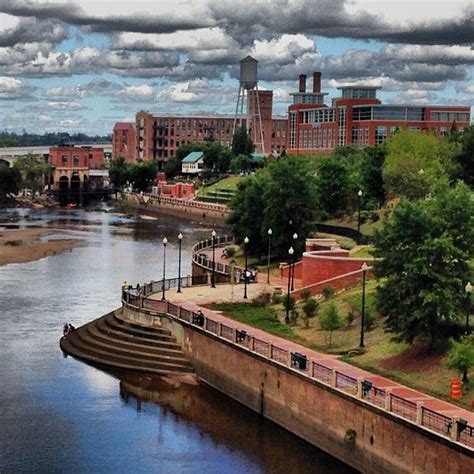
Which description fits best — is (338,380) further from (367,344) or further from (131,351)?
(131,351)

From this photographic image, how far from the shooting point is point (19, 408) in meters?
40.9

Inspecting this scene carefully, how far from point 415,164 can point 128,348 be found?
48.1 metres

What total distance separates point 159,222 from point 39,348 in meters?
99.9

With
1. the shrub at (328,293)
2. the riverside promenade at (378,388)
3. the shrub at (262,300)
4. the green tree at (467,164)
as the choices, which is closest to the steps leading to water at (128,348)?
the riverside promenade at (378,388)

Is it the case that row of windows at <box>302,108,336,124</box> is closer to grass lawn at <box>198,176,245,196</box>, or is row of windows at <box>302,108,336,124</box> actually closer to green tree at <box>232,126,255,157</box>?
green tree at <box>232,126,255,157</box>

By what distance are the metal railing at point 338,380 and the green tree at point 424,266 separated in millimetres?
3287

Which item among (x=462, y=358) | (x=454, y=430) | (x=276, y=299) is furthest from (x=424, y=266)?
(x=276, y=299)

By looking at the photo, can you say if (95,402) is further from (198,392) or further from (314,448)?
(314,448)

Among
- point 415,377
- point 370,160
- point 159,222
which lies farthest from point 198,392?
point 159,222

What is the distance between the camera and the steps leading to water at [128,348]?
4666 centimetres

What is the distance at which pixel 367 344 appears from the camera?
41.5 metres

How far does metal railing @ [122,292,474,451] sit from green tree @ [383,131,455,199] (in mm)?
32346

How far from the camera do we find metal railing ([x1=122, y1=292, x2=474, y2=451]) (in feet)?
97.3

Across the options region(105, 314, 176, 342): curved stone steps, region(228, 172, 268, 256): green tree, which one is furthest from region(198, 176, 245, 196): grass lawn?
region(105, 314, 176, 342): curved stone steps
